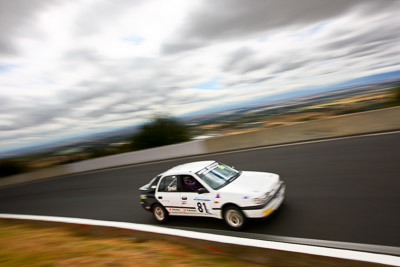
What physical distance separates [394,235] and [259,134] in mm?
9425

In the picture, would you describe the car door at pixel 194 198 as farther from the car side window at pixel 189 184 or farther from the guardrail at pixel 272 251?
the guardrail at pixel 272 251

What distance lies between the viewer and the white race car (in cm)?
534

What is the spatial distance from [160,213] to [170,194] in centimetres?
→ 80

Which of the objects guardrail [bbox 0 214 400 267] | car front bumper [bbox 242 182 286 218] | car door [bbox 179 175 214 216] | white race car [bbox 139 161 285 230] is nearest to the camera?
guardrail [bbox 0 214 400 267]

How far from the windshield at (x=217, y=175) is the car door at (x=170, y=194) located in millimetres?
735

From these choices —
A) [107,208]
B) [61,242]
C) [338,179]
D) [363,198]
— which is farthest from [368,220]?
[107,208]

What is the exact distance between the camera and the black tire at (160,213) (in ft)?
22.3

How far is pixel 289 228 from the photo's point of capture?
5285 mm

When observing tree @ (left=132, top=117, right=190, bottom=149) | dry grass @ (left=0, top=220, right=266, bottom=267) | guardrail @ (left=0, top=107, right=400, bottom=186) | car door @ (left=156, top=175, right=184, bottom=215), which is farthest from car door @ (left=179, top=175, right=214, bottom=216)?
tree @ (left=132, top=117, right=190, bottom=149)

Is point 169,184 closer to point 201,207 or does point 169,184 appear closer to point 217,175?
point 201,207

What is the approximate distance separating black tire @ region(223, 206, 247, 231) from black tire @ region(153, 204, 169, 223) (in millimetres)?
1859

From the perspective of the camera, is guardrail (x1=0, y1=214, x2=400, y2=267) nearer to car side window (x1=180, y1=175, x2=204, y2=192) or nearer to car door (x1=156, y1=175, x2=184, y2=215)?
car door (x1=156, y1=175, x2=184, y2=215)

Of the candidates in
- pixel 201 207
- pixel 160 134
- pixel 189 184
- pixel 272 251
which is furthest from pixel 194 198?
pixel 160 134

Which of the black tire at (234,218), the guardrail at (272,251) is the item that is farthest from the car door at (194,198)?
the guardrail at (272,251)
